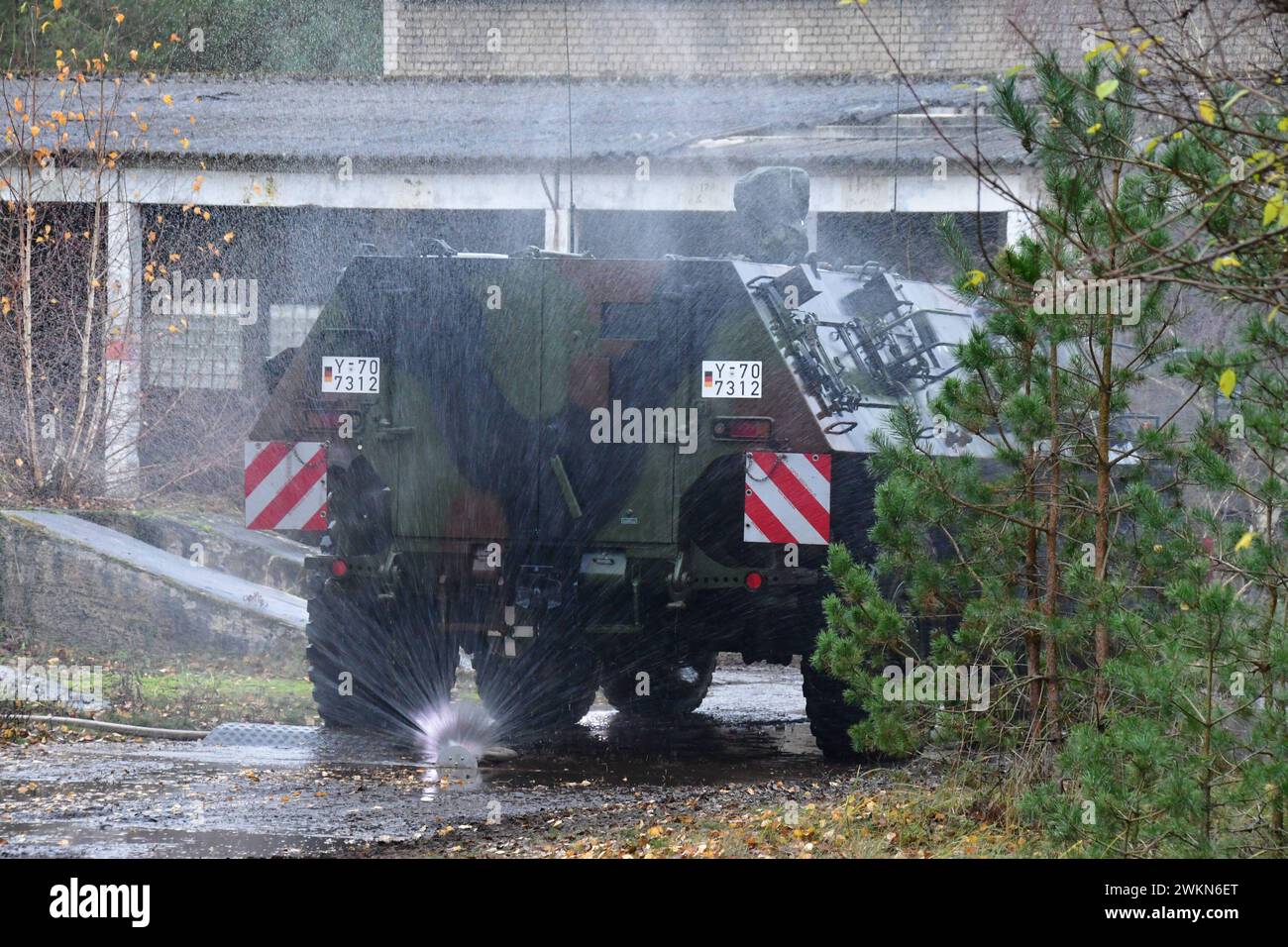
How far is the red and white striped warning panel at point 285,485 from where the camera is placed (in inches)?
369

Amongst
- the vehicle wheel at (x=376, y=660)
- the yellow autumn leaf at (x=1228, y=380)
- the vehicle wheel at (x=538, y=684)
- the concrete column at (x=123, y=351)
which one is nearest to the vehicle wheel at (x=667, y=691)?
the vehicle wheel at (x=538, y=684)

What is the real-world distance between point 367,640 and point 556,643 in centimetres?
106

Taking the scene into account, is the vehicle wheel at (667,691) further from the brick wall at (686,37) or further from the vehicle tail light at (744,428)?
the brick wall at (686,37)

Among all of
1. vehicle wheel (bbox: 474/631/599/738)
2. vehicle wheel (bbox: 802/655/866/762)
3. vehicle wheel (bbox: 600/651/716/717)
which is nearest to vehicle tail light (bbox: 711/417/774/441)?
vehicle wheel (bbox: 802/655/866/762)

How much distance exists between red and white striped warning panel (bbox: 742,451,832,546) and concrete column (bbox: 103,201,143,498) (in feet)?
28.2

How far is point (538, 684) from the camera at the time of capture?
10102mm

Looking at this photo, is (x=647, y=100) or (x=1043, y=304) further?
(x=647, y=100)

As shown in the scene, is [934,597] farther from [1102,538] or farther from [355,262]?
[355,262]

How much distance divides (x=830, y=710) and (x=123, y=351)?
30.5 ft

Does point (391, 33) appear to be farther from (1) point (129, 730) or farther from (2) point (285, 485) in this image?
(1) point (129, 730)

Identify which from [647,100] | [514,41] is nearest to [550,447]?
[647,100]

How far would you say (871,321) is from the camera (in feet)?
32.9

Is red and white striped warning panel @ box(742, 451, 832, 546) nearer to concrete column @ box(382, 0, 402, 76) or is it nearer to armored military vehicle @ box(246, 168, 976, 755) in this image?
armored military vehicle @ box(246, 168, 976, 755)

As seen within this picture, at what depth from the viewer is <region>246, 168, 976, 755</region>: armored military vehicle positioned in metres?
8.95
